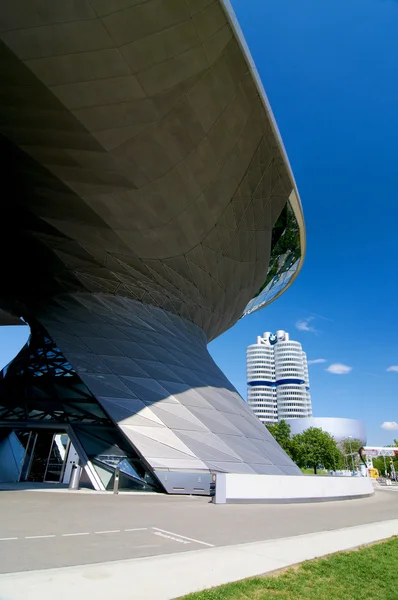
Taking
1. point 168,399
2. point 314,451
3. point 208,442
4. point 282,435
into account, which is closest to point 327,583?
point 208,442

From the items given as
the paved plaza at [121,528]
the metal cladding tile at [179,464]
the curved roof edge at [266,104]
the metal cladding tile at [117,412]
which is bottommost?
the paved plaza at [121,528]

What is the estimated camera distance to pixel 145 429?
12328 mm

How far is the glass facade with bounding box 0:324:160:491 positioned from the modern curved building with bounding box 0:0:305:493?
0.07 metres

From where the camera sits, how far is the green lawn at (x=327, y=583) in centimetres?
322

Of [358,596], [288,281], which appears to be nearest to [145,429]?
[358,596]

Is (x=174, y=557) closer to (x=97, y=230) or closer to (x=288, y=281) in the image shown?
(x=97, y=230)

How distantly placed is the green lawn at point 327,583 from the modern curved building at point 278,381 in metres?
158

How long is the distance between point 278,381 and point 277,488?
6395 inches

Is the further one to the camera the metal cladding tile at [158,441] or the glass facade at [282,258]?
the glass facade at [282,258]

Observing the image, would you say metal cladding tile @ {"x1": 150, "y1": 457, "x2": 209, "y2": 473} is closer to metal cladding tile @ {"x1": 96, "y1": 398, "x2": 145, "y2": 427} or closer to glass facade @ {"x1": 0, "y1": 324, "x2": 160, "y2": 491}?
glass facade @ {"x1": 0, "y1": 324, "x2": 160, "y2": 491}

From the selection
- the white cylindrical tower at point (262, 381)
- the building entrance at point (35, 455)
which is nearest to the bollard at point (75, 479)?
the building entrance at point (35, 455)

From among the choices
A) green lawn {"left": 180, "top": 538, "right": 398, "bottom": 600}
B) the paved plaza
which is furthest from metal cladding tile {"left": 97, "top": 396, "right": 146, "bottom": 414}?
green lawn {"left": 180, "top": 538, "right": 398, "bottom": 600}

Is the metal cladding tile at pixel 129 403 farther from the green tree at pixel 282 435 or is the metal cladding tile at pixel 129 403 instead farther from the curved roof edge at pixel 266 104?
the green tree at pixel 282 435

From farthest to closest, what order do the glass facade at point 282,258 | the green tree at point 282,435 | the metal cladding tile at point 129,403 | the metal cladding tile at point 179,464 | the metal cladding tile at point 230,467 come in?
the green tree at point 282,435 → the glass facade at point 282,258 → the metal cladding tile at point 129,403 → the metal cladding tile at point 230,467 → the metal cladding tile at point 179,464
